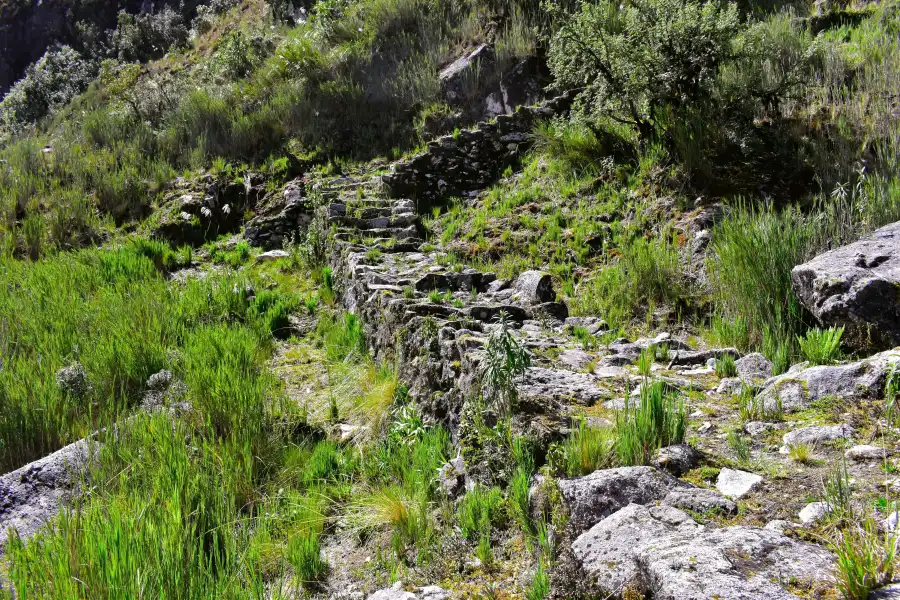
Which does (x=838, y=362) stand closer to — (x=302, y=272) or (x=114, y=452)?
(x=114, y=452)

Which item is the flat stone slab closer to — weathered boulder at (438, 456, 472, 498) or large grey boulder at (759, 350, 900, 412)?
large grey boulder at (759, 350, 900, 412)

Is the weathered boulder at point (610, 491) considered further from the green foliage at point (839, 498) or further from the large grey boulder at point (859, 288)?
the large grey boulder at point (859, 288)

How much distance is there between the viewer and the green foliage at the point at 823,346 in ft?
9.07

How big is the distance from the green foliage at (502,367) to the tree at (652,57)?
14.8 ft

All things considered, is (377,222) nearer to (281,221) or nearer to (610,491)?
(281,221)

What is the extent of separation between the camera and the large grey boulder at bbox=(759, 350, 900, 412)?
2350mm

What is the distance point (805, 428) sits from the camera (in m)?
2.24

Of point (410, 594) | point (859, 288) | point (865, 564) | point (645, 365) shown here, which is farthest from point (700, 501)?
point (859, 288)

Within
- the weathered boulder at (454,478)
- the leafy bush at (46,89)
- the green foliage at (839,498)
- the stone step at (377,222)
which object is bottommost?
the weathered boulder at (454,478)

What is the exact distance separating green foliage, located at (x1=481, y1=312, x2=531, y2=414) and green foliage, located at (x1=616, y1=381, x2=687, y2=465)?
0.57m

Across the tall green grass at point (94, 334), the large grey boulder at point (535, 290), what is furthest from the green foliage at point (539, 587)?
the large grey boulder at point (535, 290)

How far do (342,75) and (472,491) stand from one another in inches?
457

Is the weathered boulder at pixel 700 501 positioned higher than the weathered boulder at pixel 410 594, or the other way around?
the weathered boulder at pixel 700 501

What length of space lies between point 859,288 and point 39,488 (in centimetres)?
440
